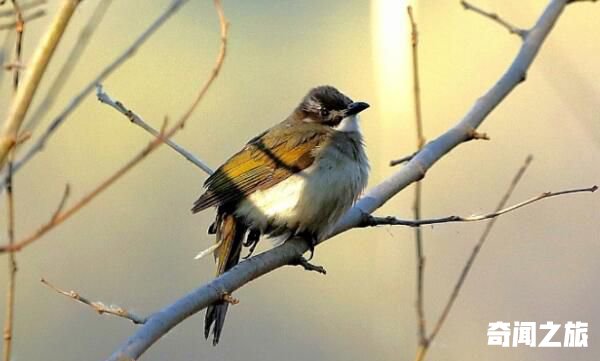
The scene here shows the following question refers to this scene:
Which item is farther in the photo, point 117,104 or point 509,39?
point 509,39

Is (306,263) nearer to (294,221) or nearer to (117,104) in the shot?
(294,221)

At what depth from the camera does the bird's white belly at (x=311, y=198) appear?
3.62 meters

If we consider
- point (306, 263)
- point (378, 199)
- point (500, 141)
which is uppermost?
point (500, 141)

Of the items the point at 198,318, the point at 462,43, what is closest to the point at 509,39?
the point at 462,43

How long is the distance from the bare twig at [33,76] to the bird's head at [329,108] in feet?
8.51

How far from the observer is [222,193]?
373cm

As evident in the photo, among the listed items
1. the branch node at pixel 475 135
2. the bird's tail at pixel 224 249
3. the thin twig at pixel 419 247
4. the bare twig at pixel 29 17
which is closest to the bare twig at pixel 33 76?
the bare twig at pixel 29 17

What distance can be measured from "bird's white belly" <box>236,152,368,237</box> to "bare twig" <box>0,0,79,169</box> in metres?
2.04

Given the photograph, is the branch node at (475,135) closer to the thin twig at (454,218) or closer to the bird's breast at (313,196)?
the thin twig at (454,218)

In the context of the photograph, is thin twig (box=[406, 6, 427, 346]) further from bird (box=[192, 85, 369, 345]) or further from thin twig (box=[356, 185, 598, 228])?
bird (box=[192, 85, 369, 345])

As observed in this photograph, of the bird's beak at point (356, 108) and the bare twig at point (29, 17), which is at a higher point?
the bird's beak at point (356, 108)

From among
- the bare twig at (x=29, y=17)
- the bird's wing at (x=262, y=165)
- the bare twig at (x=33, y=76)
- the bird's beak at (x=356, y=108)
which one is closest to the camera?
the bare twig at (x=33, y=76)

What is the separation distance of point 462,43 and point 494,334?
7.64 ft

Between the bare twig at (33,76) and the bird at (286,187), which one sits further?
the bird at (286,187)
